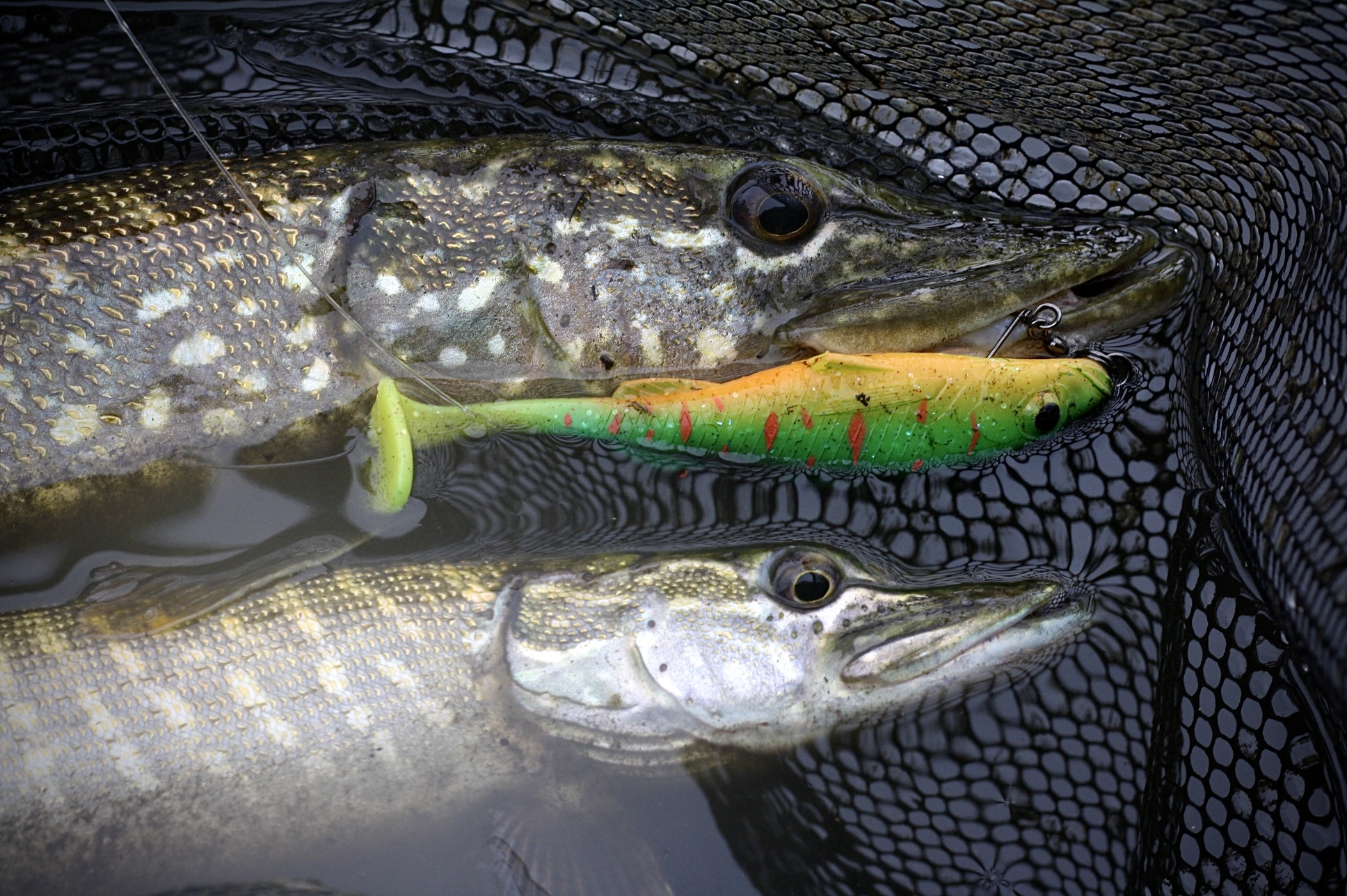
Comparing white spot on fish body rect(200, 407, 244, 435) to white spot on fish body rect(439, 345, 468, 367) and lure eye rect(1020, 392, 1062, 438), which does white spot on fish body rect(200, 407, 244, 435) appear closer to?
white spot on fish body rect(439, 345, 468, 367)

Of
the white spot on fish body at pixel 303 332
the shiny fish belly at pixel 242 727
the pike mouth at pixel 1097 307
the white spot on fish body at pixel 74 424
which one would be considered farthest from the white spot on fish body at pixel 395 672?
the pike mouth at pixel 1097 307

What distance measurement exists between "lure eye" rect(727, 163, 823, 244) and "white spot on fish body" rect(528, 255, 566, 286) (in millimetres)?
522

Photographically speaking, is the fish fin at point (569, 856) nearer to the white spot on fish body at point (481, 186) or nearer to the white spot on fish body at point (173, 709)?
the white spot on fish body at point (173, 709)

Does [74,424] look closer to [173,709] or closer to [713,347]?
[173,709]

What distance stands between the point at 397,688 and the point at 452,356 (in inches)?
37.0

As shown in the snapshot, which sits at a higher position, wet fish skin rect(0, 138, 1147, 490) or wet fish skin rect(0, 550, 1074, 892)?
wet fish skin rect(0, 138, 1147, 490)

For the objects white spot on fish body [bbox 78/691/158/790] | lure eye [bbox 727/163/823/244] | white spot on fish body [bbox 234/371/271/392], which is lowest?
white spot on fish body [bbox 78/691/158/790]

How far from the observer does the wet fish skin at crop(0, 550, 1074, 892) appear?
2396 millimetres

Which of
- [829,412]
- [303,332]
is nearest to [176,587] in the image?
[303,332]

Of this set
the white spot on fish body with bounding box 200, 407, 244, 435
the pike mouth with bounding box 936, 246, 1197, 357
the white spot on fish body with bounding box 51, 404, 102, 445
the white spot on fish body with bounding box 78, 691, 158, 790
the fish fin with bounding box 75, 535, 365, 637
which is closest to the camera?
the white spot on fish body with bounding box 78, 691, 158, 790

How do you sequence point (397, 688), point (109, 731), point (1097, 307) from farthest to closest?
1. point (1097, 307)
2. point (397, 688)
3. point (109, 731)

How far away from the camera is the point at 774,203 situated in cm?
275

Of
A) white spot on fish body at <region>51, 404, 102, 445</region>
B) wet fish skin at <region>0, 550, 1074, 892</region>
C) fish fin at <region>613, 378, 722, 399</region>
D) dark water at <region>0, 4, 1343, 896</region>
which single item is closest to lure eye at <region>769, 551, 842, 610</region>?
wet fish skin at <region>0, 550, 1074, 892</region>

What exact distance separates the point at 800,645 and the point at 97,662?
5.84 ft
